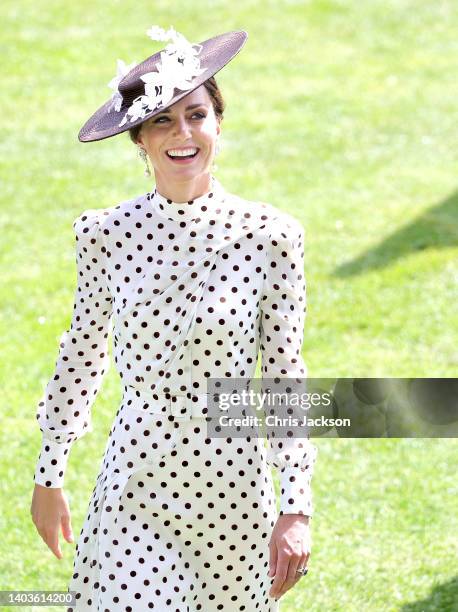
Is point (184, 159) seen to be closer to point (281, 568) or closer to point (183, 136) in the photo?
point (183, 136)

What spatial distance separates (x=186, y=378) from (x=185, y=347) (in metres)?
0.09

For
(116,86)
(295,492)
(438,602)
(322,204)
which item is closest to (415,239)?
(322,204)

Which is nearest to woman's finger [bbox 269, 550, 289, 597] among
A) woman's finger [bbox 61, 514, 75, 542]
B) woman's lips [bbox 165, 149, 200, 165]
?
woman's finger [bbox 61, 514, 75, 542]

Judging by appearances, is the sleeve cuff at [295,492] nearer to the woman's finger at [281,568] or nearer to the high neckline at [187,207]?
the woman's finger at [281,568]

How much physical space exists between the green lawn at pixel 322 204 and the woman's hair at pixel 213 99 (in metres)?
2.47

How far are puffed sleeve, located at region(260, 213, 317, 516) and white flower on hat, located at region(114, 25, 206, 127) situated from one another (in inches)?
18.9

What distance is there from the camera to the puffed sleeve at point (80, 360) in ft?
12.5

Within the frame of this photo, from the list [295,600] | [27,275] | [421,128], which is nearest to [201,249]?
[295,600]

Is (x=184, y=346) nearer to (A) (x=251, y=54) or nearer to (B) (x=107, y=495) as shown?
(B) (x=107, y=495)

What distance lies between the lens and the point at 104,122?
3830 millimetres

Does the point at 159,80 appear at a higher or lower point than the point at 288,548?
higher

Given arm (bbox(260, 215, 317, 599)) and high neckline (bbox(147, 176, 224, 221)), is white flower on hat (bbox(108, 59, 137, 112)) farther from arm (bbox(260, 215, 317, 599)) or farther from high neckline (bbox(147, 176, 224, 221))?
arm (bbox(260, 215, 317, 599))

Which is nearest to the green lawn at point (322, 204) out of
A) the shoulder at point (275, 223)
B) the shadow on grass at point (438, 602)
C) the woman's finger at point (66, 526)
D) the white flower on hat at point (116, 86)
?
the shadow on grass at point (438, 602)

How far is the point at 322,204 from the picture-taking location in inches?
440
